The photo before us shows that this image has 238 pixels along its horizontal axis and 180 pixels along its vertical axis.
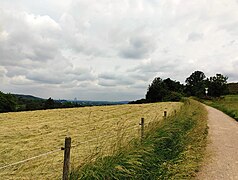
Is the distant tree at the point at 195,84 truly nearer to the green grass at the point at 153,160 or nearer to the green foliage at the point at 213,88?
the green foliage at the point at 213,88

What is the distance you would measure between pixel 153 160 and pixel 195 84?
340 ft

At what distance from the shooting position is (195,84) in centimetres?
10706

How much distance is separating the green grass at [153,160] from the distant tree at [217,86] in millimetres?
83407

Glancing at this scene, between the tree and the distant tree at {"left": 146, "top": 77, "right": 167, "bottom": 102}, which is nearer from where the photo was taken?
the tree

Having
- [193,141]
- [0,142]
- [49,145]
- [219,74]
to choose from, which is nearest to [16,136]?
[0,142]

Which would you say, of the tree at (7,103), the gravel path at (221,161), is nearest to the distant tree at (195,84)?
the tree at (7,103)

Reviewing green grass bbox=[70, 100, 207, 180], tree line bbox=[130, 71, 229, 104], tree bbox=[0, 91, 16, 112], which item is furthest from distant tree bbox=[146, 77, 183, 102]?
green grass bbox=[70, 100, 207, 180]

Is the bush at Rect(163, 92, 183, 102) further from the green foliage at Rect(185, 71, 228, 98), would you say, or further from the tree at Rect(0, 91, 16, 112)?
the tree at Rect(0, 91, 16, 112)

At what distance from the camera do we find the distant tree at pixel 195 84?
9200 centimetres

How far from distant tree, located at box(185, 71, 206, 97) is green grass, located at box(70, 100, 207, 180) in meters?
81.9

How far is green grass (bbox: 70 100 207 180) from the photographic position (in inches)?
207

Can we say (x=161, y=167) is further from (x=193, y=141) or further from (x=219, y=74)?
(x=219, y=74)

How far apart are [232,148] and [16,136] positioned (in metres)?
9.71

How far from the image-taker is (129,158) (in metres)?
5.95
